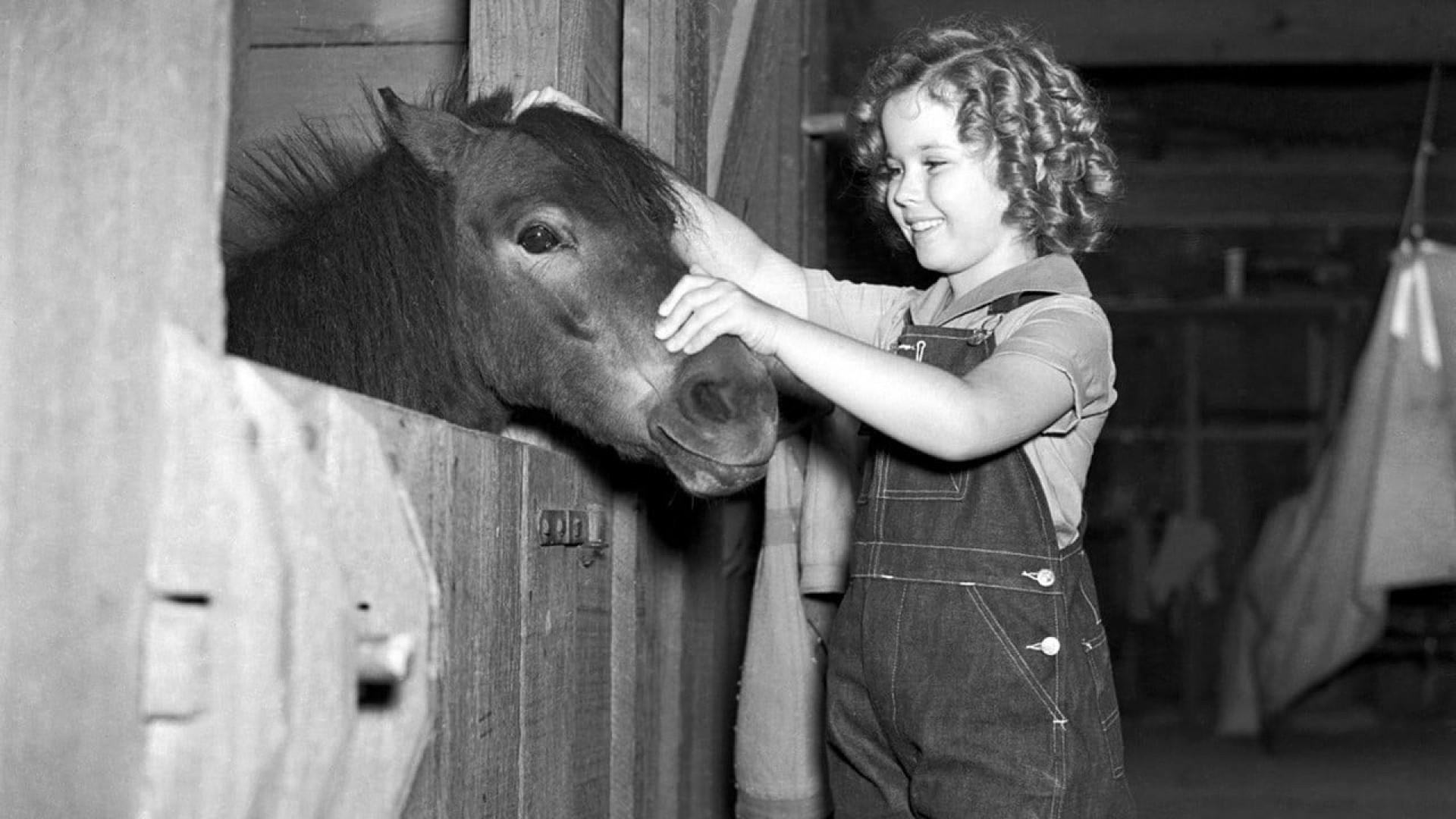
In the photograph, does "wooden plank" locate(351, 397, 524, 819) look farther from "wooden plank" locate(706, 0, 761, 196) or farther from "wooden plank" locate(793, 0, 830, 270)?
"wooden plank" locate(793, 0, 830, 270)

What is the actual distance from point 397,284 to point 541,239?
0.21 metres

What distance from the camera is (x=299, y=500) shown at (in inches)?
34.2

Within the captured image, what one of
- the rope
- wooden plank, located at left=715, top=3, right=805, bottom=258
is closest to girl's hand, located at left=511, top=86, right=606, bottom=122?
wooden plank, located at left=715, top=3, right=805, bottom=258

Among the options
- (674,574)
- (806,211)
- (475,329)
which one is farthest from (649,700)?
(806,211)

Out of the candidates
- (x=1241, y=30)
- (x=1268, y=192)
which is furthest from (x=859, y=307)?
(x=1268, y=192)

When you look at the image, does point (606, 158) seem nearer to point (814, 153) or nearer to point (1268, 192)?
point (814, 153)

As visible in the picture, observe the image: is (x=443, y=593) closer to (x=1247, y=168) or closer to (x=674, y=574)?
(x=674, y=574)

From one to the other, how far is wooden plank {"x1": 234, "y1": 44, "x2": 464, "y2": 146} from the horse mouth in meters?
1.52

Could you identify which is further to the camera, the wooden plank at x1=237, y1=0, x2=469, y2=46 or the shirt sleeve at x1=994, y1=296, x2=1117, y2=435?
the wooden plank at x1=237, y1=0, x2=469, y2=46

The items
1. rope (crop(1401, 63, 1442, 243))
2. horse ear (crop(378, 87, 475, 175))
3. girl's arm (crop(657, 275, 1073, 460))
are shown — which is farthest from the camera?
rope (crop(1401, 63, 1442, 243))

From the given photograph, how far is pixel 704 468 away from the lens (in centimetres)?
171

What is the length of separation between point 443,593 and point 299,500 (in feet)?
1.54

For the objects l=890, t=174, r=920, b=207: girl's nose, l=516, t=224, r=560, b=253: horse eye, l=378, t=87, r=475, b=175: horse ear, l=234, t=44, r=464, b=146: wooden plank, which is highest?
l=234, t=44, r=464, b=146: wooden plank

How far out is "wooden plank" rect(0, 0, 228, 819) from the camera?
0.78m
